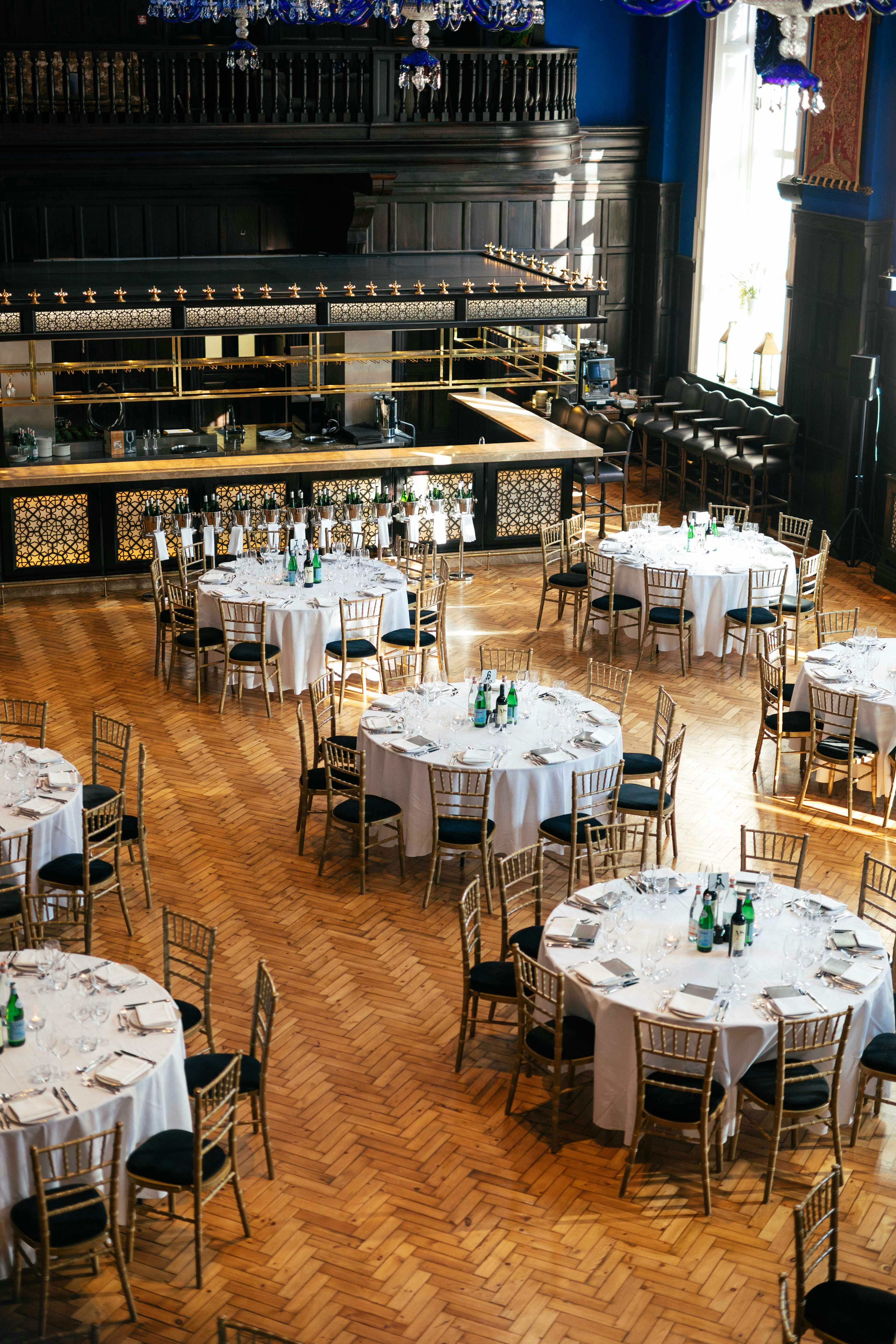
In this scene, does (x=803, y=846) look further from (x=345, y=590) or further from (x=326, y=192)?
(x=326, y=192)

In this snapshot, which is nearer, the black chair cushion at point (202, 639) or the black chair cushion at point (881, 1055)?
the black chair cushion at point (881, 1055)

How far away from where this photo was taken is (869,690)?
1005 centimetres

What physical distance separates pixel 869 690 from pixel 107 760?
202 inches

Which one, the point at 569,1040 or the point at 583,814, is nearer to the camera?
the point at 569,1040

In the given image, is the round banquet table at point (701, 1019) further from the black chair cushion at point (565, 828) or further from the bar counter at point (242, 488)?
the bar counter at point (242, 488)

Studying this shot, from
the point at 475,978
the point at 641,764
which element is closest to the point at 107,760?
the point at 641,764

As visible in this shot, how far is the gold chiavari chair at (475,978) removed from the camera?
714 centimetres

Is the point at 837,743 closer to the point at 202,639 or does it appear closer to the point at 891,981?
the point at 891,981

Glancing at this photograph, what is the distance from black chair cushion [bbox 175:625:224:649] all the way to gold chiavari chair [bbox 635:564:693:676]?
3.35 m

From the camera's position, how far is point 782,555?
42.3ft

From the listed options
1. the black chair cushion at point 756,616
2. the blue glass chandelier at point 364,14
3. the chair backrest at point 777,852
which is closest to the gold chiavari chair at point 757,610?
the black chair cushion at point 756,616

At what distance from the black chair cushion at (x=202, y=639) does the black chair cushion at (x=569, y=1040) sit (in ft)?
18.2

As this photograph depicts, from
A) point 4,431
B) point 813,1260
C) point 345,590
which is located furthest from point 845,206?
point 813,1260

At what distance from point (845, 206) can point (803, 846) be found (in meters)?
9.37
